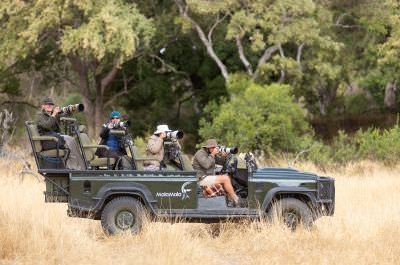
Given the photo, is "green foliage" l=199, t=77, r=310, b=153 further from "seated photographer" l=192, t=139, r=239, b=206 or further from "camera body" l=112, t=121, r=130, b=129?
"camera body" l=112, t=121, r=130, b=129

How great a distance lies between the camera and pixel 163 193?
11.7 m

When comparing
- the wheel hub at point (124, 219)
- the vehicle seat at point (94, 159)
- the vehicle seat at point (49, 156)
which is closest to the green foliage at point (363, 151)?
the vehicle seat at point (94, 159)

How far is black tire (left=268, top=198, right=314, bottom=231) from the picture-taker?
39.3ft

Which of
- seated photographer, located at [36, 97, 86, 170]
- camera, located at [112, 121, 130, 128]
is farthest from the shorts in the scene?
seated photographer, located at [36, 97, 86, 170]

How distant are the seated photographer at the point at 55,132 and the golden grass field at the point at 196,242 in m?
0.90

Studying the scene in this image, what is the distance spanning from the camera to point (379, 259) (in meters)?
10.4

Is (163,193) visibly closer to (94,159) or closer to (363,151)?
(94,159)

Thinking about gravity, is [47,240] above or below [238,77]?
below

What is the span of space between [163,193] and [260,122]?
46.7 ft

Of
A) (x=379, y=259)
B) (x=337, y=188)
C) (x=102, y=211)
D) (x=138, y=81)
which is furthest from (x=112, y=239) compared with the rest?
(x=138, y=81)

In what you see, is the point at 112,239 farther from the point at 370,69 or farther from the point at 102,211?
the point at 370,69

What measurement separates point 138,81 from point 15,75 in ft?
15.8

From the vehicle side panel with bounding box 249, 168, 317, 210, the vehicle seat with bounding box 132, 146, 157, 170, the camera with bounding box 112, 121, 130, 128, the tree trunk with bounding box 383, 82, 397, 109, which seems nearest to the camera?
the vehicle side panel with bounding box 249, 168, 317, 210

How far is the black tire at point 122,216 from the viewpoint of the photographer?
1175 centimetres
